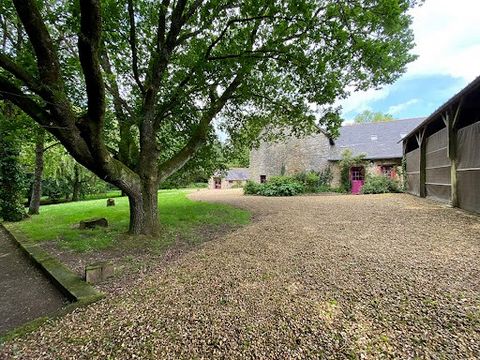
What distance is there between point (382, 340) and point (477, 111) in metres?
10.8

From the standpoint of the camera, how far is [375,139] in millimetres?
19266

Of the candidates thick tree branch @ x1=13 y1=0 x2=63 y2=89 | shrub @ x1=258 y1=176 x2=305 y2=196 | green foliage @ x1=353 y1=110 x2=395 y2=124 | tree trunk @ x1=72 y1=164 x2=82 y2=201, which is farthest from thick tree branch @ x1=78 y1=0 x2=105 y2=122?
green foliage @ x1=353 y1=110 x2=395 y2=124

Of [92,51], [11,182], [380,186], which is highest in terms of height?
[92,51]

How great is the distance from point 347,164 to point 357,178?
1444 mm

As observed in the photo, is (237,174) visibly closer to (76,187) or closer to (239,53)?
(76,187)

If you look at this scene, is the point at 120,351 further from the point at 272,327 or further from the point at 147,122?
the point at 147,122

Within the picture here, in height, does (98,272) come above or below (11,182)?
below

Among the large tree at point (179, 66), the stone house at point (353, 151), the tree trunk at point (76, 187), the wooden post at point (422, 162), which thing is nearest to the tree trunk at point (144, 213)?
the large tree at point (179, 66)

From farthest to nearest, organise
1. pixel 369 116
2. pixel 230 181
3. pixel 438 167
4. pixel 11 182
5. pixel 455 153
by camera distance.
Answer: pixel 369 116 → pixel 230 181 → pixel 438 167 → pixel 11 182 → pixel 455 153

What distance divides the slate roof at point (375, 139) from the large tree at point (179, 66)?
1283 centimetres

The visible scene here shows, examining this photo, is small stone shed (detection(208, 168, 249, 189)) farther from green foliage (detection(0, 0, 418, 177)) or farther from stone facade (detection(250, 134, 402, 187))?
green foliage (detection(0, 0, 418, 177))

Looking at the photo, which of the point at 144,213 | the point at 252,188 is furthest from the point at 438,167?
the point at 252,188

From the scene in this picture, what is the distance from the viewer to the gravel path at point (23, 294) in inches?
104

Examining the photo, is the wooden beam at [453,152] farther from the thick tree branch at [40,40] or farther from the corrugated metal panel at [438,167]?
the thick tree branch at [40,40]
